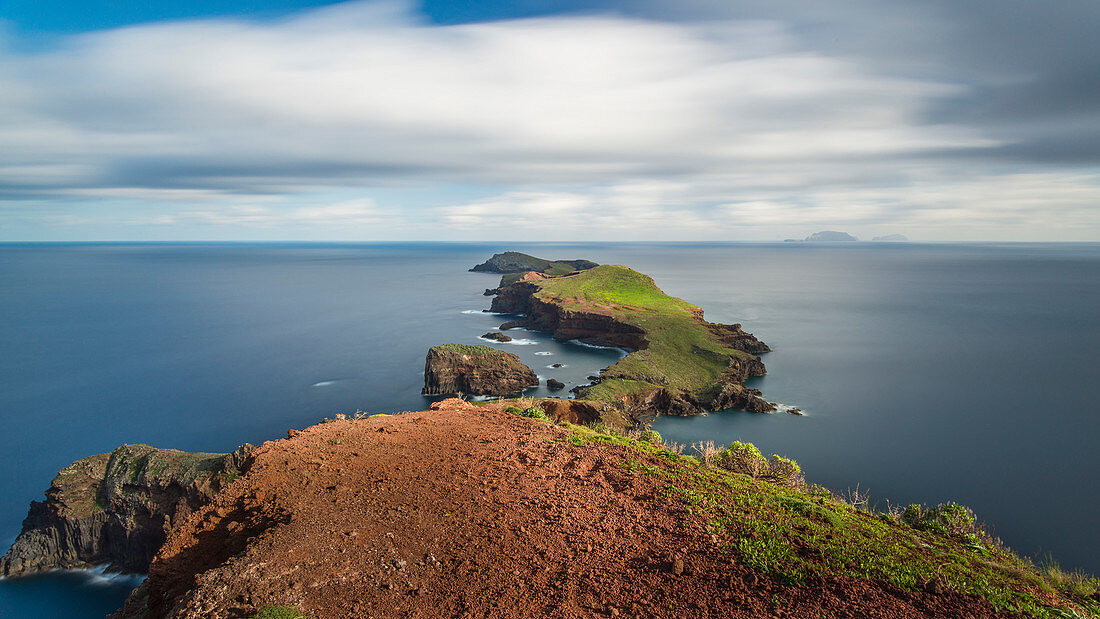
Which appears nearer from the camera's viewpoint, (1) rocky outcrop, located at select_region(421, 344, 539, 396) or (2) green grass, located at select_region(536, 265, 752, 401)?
(2) green grass, located at select_region(536, 265, 752, 401)

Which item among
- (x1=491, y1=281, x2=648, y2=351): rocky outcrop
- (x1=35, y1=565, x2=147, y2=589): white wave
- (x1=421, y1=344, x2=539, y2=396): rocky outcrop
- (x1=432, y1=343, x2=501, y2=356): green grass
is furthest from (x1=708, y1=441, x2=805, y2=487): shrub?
(x1=491, y1=281, x2=648, y2=351): rocky outcrop

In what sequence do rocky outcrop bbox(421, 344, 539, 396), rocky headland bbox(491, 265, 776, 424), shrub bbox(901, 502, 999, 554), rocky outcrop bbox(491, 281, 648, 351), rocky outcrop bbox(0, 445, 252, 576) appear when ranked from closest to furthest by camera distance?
shrub bbox(901, 502, 999, 554)
rocky outcrop bbox(0, 445, 252, 576)
rocky headland bbox(491, 265, 776, 424)
rocky outcrop bbox(421, 344, 539, 396)
rocky outcrop bbox(491, 281, 648, 351)

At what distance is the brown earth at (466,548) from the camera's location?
9.07 metres

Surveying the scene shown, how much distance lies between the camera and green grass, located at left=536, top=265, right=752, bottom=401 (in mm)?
65750

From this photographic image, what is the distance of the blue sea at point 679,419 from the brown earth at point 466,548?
2428cm

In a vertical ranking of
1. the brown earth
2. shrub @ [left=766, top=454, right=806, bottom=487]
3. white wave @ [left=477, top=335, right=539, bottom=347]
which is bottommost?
white wave @ [left=477, top=335, right=539, bottom=347]

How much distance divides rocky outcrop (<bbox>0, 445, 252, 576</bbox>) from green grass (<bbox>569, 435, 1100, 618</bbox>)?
1716 cm

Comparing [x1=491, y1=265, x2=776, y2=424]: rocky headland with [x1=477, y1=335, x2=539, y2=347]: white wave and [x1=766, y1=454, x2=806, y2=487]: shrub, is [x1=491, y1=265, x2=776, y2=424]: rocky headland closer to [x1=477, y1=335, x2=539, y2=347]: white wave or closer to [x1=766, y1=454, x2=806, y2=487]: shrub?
[x1=477, y1=335, x2=539, y2=347]: white wave

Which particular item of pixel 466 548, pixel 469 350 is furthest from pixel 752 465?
pixel 469 350

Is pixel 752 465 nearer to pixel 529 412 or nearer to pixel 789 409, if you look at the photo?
pixel 529 412

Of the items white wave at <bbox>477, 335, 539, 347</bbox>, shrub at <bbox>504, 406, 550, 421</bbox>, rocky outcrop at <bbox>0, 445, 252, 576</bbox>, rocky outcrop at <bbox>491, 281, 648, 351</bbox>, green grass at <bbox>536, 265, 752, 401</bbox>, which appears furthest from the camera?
white wave at <bbox>477, 335, 539, 347</bbox>

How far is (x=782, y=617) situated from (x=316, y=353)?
86813 mm

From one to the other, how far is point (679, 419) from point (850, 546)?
166 feet

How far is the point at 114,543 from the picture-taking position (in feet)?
89.8
